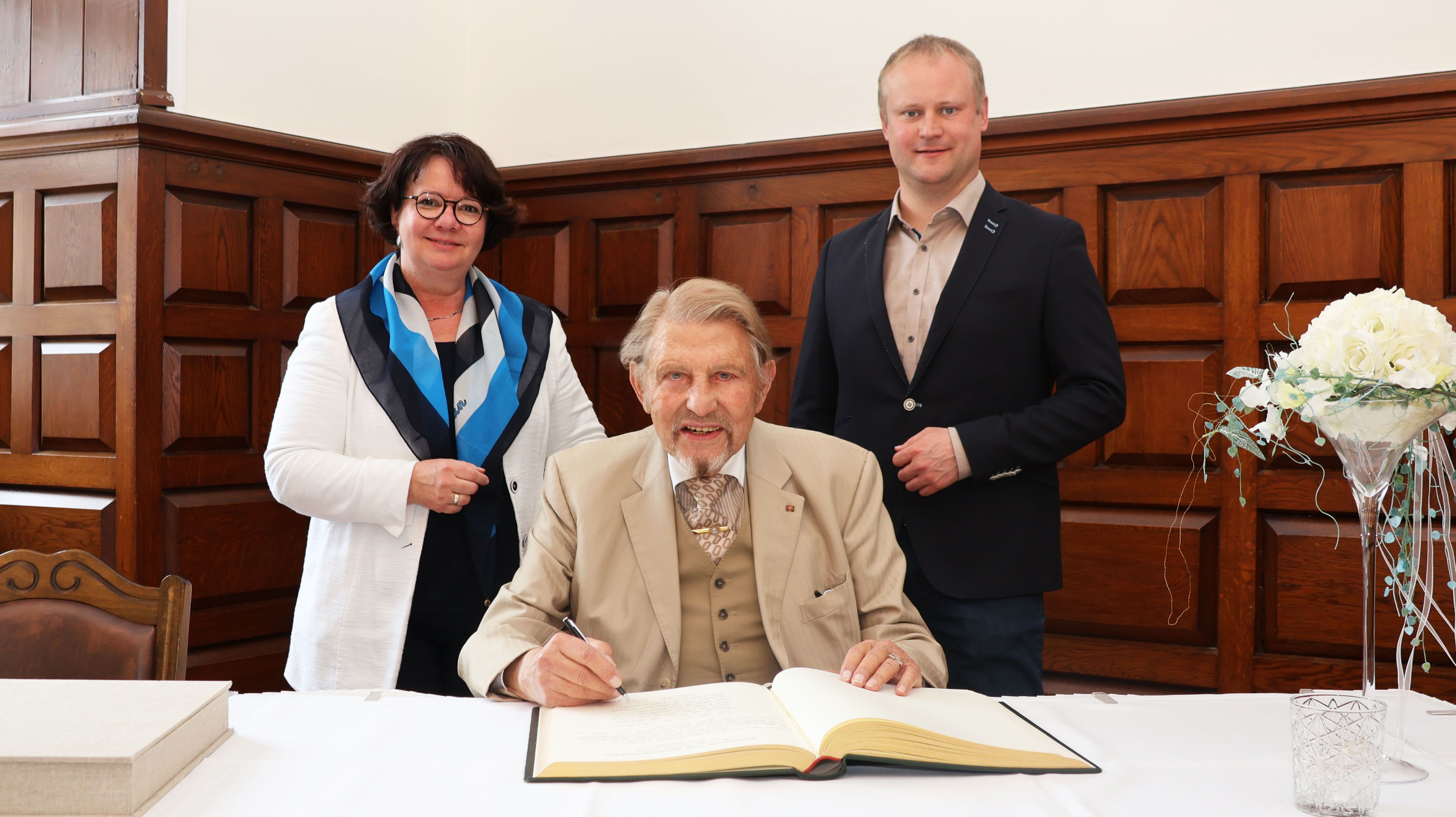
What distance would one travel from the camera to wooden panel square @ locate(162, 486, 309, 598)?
10.8 ft

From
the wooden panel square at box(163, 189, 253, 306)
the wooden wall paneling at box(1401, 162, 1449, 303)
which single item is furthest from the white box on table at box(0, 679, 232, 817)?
the wooden wall paneling at box(1401, 162, 1449, 303)

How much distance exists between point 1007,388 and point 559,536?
1008 millimetres

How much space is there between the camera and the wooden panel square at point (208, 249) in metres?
3.29

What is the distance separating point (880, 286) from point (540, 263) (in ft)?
6.51

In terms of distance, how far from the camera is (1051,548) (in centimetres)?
223

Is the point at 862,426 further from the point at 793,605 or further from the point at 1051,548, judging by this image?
the point at 793,605

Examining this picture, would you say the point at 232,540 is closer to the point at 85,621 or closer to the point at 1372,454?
the point at 85,621

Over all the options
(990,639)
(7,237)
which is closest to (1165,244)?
(990,639)

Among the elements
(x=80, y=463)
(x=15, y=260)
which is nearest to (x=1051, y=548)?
(x=80, y=463)

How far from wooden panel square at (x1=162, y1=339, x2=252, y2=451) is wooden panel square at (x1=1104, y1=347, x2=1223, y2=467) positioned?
9.10 ft

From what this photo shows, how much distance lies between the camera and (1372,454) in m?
1.30

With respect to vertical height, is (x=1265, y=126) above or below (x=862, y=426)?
above

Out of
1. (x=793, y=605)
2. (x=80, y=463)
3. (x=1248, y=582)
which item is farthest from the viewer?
(x=80, y=463)

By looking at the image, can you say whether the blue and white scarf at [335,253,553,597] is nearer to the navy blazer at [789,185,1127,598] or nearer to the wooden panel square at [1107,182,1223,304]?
the navy blazer at [789,185,1127,598]
